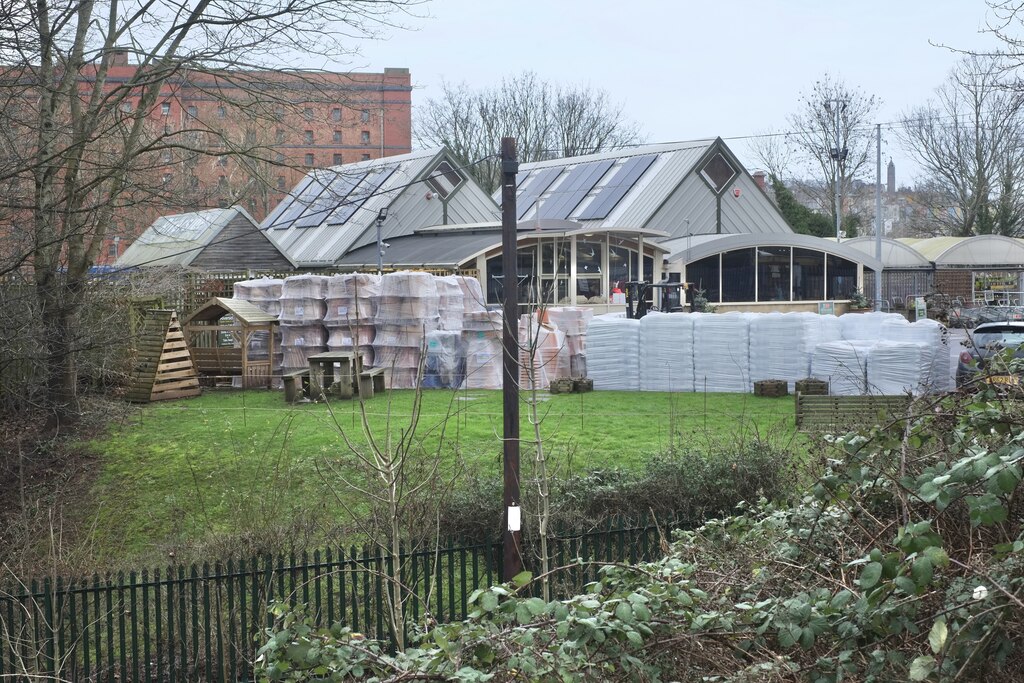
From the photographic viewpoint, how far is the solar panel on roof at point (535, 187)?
4679 cm

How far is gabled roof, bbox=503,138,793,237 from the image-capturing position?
44.0 m

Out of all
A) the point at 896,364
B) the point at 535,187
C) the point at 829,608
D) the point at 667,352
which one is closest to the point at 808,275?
the point at 535,187

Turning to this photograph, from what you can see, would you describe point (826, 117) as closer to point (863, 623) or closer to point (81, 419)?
point (81, 419)

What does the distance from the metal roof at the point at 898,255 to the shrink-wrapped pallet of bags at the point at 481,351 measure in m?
29.3

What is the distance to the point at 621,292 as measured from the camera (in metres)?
36.2

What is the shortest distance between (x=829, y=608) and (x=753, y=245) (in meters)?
36.8

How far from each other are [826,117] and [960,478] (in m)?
60.0

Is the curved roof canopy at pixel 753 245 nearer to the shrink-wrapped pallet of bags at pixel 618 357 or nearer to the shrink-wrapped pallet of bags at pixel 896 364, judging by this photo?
the shrink-wrapped pallet of bags at pixel 618 357

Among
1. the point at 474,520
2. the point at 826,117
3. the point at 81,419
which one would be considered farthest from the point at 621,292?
the point at 826,117

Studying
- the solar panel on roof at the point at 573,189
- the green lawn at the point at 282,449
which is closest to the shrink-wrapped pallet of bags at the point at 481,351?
the green lawn at the point at 282,449

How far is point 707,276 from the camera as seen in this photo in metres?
40.2

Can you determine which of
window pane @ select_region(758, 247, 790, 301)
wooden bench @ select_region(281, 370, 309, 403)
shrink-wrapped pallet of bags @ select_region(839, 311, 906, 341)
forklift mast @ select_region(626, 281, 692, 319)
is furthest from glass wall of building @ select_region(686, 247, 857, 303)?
wooden bench @ select_region(281, 370, 309, 403)

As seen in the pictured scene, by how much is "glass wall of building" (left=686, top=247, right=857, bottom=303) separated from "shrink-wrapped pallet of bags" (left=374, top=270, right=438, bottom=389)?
17969 millimetres

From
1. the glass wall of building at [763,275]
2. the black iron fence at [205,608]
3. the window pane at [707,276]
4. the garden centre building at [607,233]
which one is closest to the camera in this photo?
the black iron fence at [205,608]
